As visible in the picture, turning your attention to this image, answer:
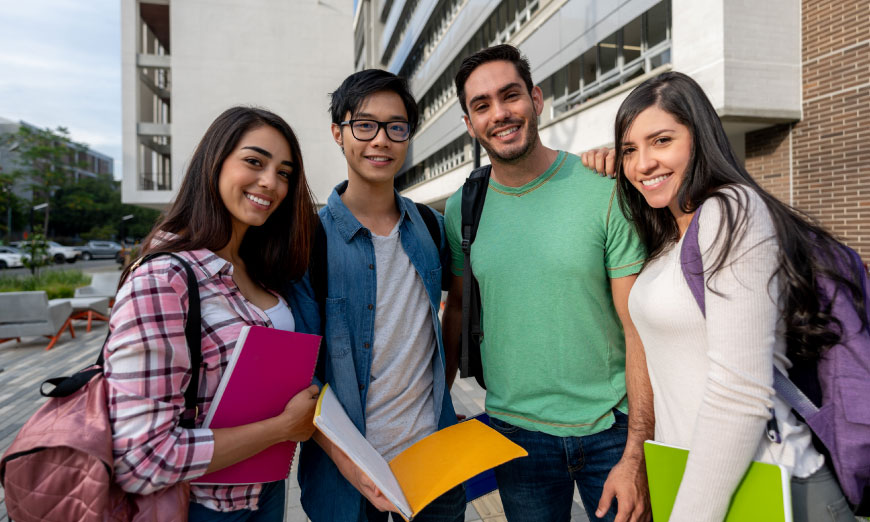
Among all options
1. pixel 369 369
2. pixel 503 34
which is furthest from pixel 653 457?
pixel 503 34

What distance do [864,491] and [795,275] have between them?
1.79ft

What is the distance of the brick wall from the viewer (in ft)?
26.5

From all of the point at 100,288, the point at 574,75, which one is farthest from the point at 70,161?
the point at 574,75

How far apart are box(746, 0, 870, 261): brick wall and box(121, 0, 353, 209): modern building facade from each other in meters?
21.6

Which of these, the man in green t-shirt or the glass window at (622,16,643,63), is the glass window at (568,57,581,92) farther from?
the man in green t-shirt

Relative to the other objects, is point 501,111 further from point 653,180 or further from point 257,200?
point 257,200

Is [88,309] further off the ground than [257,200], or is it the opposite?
[257,200]

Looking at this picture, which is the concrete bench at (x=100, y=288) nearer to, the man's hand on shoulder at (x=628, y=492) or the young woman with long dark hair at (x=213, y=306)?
the young woman with long dark hair at (x=213, y=306)

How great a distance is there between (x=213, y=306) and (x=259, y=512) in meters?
0.75

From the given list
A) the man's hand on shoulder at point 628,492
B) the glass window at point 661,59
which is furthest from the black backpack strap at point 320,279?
the glass window at point 661,59

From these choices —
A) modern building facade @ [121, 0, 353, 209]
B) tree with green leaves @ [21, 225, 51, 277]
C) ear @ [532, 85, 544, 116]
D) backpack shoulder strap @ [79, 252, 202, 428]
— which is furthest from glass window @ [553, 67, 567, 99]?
tree with green leaves @ [21, 225, 51, 277]

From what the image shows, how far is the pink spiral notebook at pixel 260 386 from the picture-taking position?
4.78 ft

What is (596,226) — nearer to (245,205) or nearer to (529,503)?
(529,503)

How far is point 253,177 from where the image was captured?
69.7 inches
